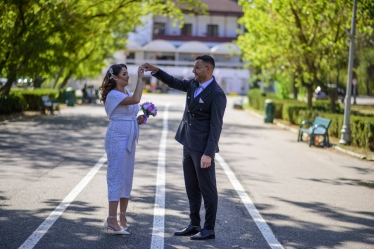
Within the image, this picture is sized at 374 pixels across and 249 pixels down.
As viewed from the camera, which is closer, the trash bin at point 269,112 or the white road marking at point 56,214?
the white road marking at point 56,214

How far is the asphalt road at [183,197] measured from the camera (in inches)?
291

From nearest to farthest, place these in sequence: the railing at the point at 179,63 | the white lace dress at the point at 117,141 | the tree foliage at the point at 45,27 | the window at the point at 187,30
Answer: the white lace dress at the point at 117,141, the tree foliage at the point at 45,27, the railing at the point at 179,63, the window at the point at 187,30

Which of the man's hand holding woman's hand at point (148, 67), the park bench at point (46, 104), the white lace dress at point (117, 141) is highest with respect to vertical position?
the man's hand holding woman's hand at point (148, 67)

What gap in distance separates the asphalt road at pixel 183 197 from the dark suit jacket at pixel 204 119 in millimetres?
1074

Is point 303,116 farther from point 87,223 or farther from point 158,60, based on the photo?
point 158,60

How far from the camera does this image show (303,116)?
29.3 metres

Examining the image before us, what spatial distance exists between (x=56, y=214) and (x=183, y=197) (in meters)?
2.27

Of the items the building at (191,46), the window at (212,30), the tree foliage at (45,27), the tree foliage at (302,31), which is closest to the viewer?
the tree foliage at (302,31)

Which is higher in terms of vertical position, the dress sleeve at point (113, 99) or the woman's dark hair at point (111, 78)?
the woman's dark hair at point (111, 78)

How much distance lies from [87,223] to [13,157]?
24.0 feet

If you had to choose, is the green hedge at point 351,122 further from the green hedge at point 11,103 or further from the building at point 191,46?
the building at point 191,46

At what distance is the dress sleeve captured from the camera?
24.2ft

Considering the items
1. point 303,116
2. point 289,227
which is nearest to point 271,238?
point 289,227

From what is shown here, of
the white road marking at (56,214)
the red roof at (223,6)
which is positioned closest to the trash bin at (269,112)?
the white road marking at (56,214)
